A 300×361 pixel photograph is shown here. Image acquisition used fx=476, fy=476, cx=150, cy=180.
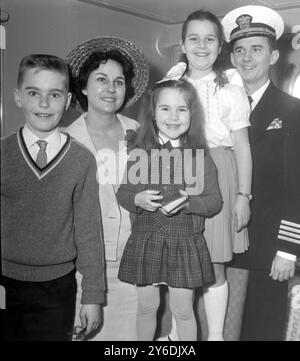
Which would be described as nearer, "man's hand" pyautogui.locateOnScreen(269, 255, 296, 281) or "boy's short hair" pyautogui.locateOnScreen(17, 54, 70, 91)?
"boy's short hair" pyautogui.locateOnScreen(17, 54, 70, 91)

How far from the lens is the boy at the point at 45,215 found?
1120 millimetres

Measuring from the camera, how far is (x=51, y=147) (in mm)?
1152

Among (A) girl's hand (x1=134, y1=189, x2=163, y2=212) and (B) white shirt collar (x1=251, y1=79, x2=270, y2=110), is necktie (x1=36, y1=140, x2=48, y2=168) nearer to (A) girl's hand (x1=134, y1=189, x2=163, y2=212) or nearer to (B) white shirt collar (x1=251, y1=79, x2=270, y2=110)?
(A) girl's hand (x1=134, y1=189, x2=163, y2=212)

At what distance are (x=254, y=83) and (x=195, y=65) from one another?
0.16 m

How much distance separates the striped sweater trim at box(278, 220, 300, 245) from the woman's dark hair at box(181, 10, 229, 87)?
402 mm

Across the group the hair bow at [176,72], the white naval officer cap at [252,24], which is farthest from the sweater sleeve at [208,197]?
the white naval officer cap at [252,24]

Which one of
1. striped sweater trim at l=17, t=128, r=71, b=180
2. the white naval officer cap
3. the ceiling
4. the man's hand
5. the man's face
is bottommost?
the man's hand

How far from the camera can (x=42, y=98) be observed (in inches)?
44.5

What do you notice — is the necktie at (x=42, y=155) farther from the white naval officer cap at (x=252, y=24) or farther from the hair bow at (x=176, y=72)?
the white naval officer cap at (x=252, y=24)

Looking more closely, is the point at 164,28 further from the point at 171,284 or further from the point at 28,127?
the point at 171,284

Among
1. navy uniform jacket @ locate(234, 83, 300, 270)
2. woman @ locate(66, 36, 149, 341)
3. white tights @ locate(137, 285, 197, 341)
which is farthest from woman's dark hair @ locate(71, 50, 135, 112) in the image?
white tights @ locate(137, 285, 197, 341)

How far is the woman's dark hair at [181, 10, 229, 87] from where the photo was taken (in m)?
1.21

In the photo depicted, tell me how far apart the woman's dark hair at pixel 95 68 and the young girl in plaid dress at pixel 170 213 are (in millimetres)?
68
